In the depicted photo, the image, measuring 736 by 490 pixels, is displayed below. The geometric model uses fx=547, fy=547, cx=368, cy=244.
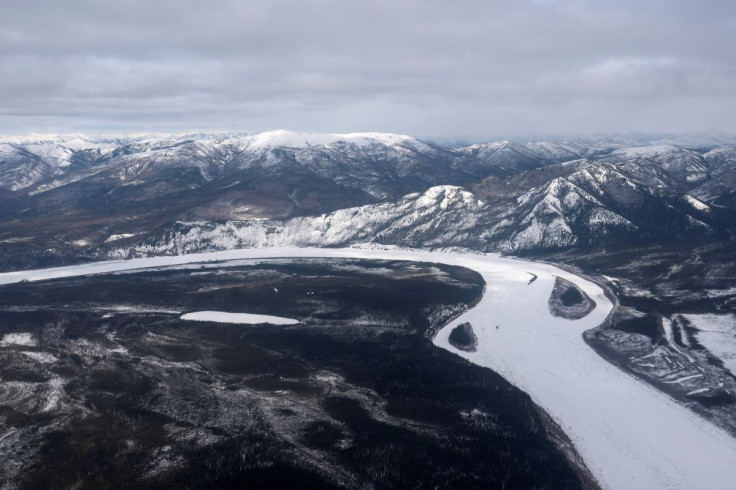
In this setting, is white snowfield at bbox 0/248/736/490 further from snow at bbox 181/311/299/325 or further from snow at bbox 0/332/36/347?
snow at bbox 0/332/36/347

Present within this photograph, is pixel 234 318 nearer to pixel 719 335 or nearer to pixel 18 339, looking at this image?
pixel 18 339

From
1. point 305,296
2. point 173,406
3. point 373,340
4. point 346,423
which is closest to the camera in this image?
point 346,423

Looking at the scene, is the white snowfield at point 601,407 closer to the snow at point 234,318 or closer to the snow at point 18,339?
the snow at point 234,318

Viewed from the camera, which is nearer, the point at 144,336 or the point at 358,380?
the point at 358,380

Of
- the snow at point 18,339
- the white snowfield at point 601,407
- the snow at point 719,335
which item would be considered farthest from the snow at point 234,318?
the snow at point 719,335

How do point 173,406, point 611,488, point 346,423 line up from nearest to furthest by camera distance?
point 611,488
point 346,423
point 173,406

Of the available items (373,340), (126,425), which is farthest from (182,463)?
(373,340)

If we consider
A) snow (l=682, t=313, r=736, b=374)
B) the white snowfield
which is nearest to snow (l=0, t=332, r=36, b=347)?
the white snowfield

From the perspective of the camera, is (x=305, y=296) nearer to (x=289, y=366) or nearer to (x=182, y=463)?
(x=289, y=366)
